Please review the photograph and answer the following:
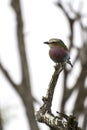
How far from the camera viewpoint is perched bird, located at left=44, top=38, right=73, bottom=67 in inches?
55.1

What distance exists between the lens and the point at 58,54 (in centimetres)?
140

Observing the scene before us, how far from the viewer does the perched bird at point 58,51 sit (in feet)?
4.59

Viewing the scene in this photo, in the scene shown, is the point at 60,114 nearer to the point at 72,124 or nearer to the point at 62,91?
the point at 72,124

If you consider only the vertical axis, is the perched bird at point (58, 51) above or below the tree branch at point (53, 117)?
above

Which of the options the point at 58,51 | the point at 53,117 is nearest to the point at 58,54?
the point at 58,51

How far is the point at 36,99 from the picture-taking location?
4.29m

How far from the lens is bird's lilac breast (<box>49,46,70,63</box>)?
1400mm

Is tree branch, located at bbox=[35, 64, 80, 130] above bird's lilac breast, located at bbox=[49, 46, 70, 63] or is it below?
below

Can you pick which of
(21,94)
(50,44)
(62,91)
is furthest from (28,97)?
(50,44)

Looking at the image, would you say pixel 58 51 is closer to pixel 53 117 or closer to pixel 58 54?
pixel 58 54

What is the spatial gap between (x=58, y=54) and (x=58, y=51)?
10mm

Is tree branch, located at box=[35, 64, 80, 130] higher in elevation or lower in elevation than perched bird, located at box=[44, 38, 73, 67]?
lower

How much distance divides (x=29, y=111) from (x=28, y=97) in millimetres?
221

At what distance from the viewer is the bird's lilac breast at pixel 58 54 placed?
55.1 inches
